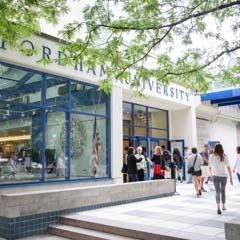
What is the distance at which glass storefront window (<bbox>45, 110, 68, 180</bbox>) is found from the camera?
1081 centimetres

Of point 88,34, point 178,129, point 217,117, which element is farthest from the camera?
point 217,117

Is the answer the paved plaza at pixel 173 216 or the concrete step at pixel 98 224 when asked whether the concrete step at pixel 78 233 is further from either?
the paved plaza at pixel 173 216

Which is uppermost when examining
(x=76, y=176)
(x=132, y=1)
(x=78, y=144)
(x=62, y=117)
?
(x=132, y=1)

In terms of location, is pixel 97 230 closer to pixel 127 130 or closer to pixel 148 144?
pixel 127 130

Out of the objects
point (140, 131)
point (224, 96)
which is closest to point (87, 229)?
point (140, 131)

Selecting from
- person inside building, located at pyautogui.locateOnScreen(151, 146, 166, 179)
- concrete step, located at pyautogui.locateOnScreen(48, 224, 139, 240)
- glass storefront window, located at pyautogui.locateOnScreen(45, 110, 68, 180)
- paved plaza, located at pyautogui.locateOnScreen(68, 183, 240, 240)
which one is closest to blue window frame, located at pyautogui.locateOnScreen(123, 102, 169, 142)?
person inside building, located at pyautogui.locateOnScreen(151, 146, 166, 179)

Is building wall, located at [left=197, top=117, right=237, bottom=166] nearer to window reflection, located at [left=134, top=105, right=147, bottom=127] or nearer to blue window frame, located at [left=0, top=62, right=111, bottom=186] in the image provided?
window reflection, located at [left=134, top=105, right=147, bottom=127]

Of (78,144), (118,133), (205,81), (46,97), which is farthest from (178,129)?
(205,81)

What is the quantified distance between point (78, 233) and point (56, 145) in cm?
481

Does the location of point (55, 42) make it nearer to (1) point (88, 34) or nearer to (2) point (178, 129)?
(1) point (88, 34)

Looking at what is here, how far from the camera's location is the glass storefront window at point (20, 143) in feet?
31.8

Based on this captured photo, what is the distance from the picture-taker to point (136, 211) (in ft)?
27.0

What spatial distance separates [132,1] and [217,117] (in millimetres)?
16479

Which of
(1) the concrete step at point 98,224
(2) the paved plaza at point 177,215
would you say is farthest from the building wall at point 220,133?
(1) the concrete step at point 98,224
